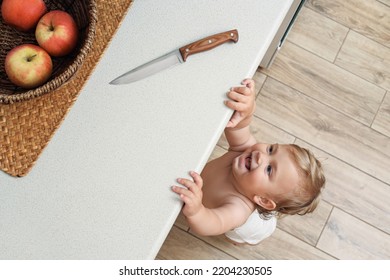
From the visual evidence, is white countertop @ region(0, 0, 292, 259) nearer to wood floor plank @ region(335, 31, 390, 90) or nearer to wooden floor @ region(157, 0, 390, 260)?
wooden floor @ region(157, 0, 390, 260)

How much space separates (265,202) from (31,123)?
0.60 metres

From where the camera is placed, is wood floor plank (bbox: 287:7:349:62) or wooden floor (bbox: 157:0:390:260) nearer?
wooden floor (bbox: 157:0:390:260)

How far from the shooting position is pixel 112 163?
2.48 ft

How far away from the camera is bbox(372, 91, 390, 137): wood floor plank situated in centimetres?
166

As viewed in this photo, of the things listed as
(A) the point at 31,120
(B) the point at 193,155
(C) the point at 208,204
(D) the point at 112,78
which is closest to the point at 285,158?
(C) the point at 208,204

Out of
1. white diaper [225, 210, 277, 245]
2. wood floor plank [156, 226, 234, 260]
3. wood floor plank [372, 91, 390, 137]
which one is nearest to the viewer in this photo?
white diaper [225, 210, 277, 245]

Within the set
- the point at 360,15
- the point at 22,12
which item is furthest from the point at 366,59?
the point at 22,12

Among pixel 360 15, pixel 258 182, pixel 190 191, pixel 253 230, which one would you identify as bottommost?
pixel 253 230

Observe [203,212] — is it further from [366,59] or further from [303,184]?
[366,59]

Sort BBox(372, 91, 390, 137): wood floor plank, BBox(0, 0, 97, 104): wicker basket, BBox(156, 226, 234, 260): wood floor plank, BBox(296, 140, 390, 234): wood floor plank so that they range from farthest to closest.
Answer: BBox(372, 91, 390, 137): wood floor plank
BBox(296, 140, 390, 234): wood floor plank
BBox(156, 226, 234, 260): wood floor plank
BBox(0, 0, 97, 104): wicker basket

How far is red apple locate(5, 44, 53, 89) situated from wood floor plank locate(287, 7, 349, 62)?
46.5 inches

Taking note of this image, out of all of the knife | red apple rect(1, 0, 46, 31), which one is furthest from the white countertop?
red apple rect(1, 0, 46, 31)

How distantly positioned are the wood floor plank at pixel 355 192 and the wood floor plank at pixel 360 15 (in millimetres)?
542

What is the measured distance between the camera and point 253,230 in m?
1.25
